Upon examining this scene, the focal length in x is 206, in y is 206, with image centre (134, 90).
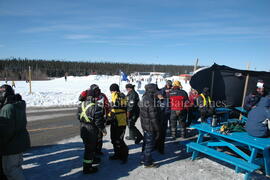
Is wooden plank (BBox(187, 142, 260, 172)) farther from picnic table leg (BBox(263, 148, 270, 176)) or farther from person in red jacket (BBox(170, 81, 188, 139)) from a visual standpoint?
person in red jacket (BBox(170, 81, 188, 139))

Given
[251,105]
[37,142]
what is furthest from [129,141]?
[251,105]

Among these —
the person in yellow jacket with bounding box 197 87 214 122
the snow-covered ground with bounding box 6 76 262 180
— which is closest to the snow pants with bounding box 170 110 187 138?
the person in yellow jacket with bounding box 197 87 214 122

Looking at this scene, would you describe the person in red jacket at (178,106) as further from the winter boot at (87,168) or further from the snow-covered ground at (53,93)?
the snow-covered ground at (53,93)

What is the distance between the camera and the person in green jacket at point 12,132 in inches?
126

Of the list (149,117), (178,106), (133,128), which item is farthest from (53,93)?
(149,117)

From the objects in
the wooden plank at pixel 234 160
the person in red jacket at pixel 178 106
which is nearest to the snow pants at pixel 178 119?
the person in red jacket at pixel 178 106

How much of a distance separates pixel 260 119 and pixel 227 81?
4.42 metres

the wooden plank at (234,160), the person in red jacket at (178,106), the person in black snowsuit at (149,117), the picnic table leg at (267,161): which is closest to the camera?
the wooden plank at (234,160)

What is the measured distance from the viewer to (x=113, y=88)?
5.29 meters

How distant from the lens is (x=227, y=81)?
8.52 m

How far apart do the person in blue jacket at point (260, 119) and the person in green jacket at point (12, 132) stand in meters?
4.55

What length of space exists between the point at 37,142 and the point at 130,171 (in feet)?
11.5

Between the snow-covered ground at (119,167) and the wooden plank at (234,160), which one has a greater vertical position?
the wooden plank at (234,160)

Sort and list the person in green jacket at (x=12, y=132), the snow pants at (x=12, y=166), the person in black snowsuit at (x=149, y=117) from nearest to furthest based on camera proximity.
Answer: the person in green jacket at (x=12, y=132)
the snow pants at (x=12, y=166)
the person in black snowsuit at (x=149, y=117)
